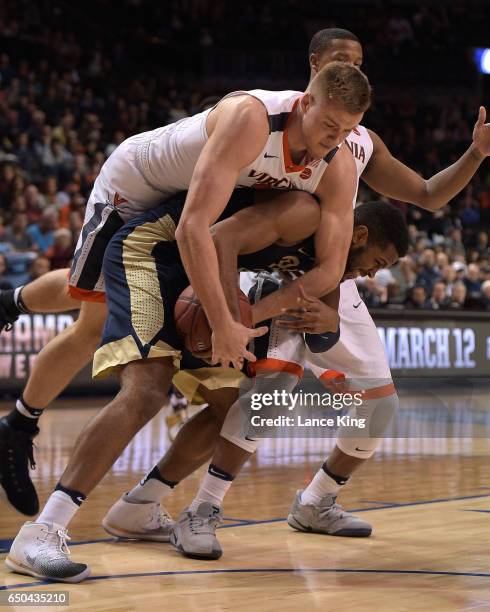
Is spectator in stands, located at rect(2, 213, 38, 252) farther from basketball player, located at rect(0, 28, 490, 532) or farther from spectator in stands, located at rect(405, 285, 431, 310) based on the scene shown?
basketball player, located at rect(0, 28, 490, 532)

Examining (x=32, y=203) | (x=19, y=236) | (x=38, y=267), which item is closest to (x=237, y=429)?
(x=38, y=267)

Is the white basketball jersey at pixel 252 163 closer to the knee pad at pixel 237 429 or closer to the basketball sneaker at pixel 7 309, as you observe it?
the knee pad at pixel 237 429

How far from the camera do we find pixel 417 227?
572 inches

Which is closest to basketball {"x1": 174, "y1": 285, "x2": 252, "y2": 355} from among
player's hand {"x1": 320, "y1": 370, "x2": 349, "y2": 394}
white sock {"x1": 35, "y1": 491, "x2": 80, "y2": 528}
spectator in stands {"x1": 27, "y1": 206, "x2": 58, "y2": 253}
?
white sock {"x1": 35, "y1": 491, "x2": 80, "y2": 528}

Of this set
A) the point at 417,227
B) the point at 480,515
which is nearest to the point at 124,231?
the point at 480,515

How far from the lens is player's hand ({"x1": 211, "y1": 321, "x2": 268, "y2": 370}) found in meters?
3.19

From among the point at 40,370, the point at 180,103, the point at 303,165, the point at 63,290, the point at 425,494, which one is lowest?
the point at 425,494

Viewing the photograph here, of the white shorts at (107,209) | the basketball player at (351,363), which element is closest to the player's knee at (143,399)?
the white shorts at (107,209)

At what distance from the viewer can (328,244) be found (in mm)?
3465

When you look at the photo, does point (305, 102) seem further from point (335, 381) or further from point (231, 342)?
point (335, 381)

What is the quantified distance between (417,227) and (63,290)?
1057cm

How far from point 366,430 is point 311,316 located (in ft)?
2.75

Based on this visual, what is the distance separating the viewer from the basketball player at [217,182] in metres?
3.16

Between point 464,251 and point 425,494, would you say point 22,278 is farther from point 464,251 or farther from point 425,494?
point 464,251
